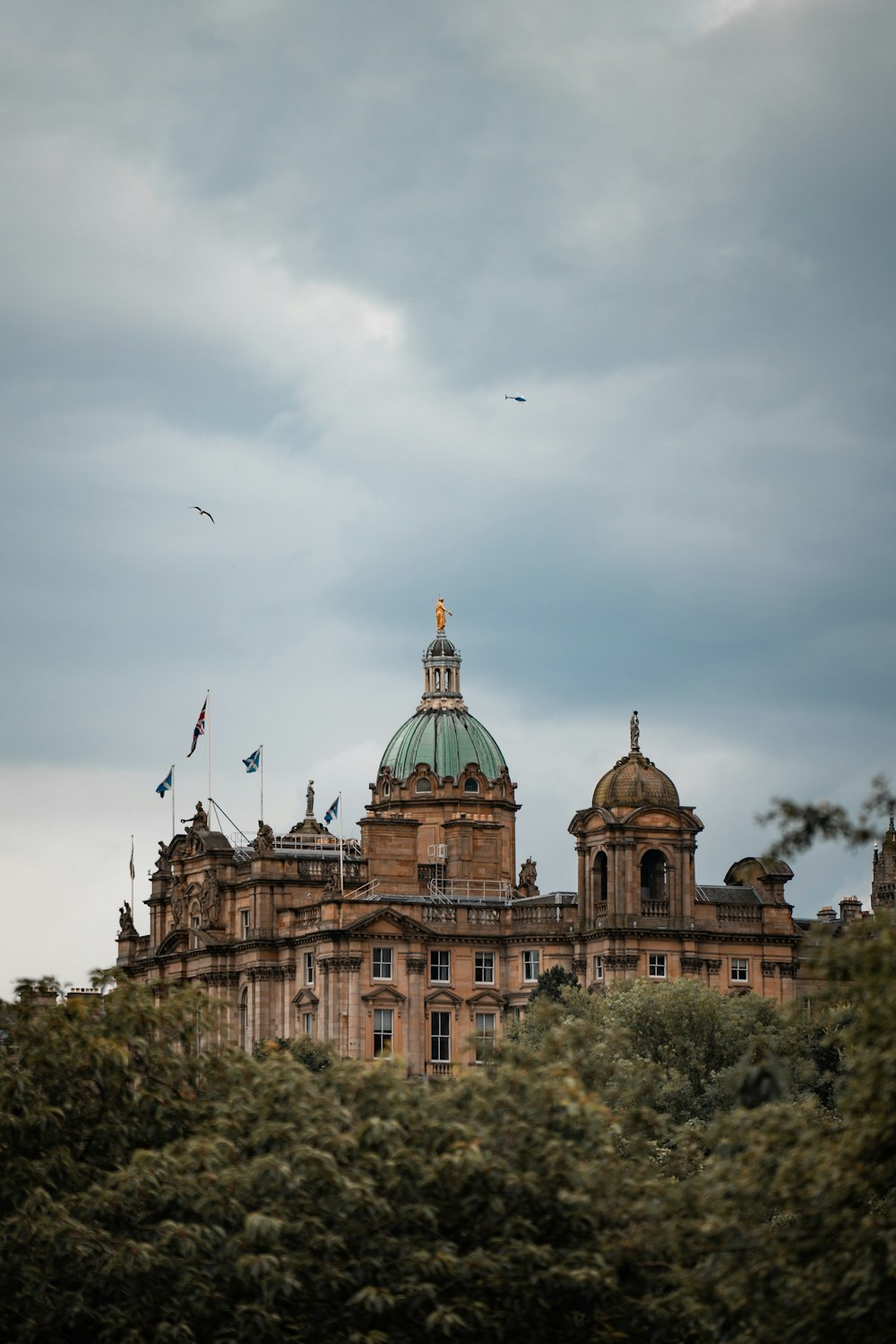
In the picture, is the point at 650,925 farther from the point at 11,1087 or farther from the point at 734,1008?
the point at 11,1087

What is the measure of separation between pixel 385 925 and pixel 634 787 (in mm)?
18629

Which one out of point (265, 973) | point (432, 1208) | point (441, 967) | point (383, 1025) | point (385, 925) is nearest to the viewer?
point (432, 1208)

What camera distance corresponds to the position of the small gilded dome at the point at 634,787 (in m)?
190

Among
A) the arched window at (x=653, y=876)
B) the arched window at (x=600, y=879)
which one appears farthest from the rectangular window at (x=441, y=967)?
the arched window at (x=653, y=876)

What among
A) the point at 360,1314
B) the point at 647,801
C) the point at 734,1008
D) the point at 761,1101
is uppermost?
the point at 647,801

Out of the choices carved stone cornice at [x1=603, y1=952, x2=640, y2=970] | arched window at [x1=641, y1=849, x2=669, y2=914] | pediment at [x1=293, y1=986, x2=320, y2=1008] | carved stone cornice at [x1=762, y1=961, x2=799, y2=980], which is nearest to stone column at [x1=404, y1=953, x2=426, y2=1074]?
pediment at [x1=293, y1=986, x2=320, y2=1008]

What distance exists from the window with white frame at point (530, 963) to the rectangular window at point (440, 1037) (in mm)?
6166

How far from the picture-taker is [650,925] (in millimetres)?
187125

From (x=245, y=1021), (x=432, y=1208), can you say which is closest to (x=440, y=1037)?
(x=245, y=1021)

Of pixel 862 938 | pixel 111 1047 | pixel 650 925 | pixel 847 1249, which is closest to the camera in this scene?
pixel 847 1249

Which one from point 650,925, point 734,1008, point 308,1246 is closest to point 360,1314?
point 308,1246

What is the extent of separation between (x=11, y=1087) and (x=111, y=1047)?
2794 mm

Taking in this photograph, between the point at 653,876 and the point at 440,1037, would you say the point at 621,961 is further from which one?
the point at 440,1037

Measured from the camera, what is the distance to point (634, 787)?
190250 millimetres
